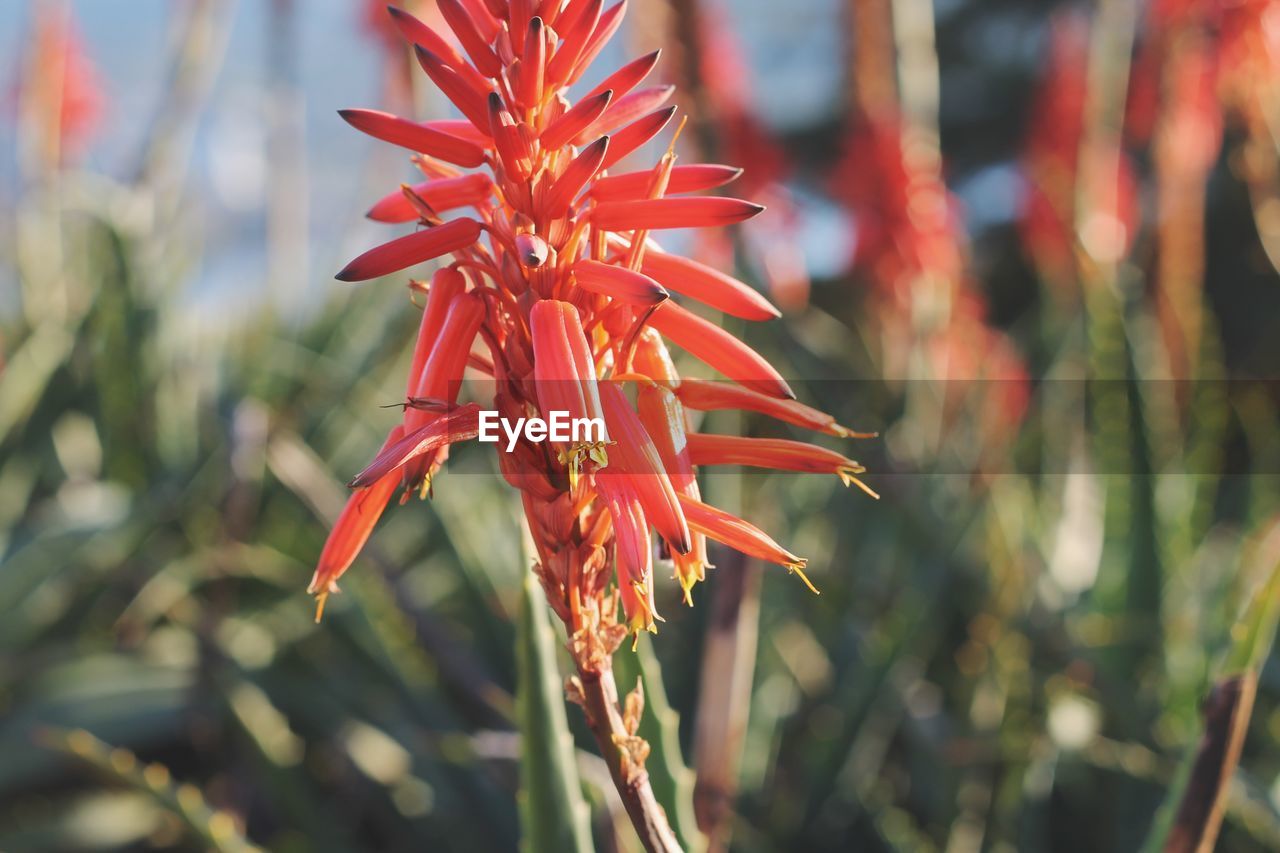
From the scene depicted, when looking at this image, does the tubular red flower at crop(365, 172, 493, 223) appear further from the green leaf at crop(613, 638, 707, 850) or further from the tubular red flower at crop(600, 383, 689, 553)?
the green leaf at crop(613, 638, 707, 850)

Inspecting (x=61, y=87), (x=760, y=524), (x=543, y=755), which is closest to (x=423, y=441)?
(x=543, y=755)

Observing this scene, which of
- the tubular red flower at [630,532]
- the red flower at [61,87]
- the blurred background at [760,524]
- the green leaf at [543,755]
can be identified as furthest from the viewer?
the red flower at [61,87]

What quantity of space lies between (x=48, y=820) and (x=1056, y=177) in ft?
7.64

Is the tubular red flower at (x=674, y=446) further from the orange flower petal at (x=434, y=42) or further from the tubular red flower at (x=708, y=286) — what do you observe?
the orange flower petal at (x=434, y=42)

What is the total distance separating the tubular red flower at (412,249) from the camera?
474mm

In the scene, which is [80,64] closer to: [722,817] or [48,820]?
[48,820]

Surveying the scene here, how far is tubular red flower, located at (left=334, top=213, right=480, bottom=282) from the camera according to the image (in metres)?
0.47

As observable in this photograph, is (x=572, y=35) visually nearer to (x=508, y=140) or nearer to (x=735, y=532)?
(x=508, y=140)

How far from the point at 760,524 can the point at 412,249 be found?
1.21m

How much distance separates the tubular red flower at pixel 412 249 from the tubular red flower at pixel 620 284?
63mm

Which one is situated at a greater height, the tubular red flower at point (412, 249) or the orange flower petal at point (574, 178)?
the orange flower petal at point (574, 178)

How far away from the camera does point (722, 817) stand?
0.89m

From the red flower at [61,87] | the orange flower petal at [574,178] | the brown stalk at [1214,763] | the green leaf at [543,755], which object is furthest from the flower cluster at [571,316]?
the red flower at [61,87]

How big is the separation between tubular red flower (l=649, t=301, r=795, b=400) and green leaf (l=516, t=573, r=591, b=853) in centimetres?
20
